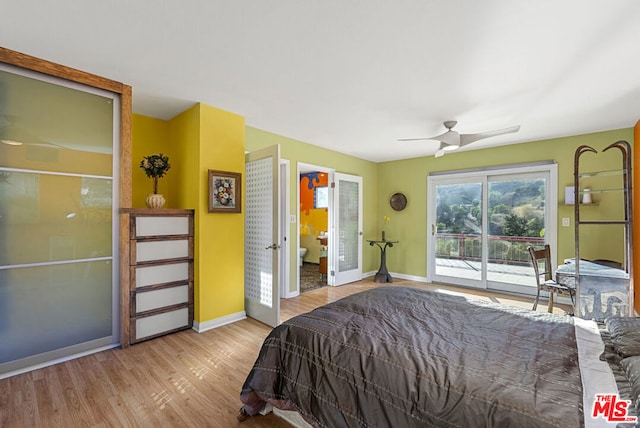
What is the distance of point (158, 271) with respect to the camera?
290cm

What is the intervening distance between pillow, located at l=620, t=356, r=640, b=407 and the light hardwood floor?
1674 mm

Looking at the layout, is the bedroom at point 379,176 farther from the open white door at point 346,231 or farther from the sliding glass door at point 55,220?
the sliding glass door at point 55,220

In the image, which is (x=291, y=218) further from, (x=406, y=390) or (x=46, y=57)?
(x=406, y=390)

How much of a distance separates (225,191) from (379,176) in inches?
151

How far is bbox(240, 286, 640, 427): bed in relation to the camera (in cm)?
100

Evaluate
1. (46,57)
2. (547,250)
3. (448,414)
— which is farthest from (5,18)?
(547,250)

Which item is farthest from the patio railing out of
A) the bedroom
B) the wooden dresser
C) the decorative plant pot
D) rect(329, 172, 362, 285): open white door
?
the decorative plant pot

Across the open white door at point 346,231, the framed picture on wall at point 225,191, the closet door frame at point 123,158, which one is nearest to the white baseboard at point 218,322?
the closet door frame at point 123,158

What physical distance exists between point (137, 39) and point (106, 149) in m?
1.20

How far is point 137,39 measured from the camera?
6.45 feet

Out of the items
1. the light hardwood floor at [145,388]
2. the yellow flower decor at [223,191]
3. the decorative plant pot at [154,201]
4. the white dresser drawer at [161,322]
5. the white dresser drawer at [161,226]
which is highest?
the yellow flower decor at [223,191]

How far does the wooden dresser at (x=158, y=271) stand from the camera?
2.73m

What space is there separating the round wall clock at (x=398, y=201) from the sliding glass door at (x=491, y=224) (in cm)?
53

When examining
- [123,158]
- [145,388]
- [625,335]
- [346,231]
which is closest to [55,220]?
[123,158]
